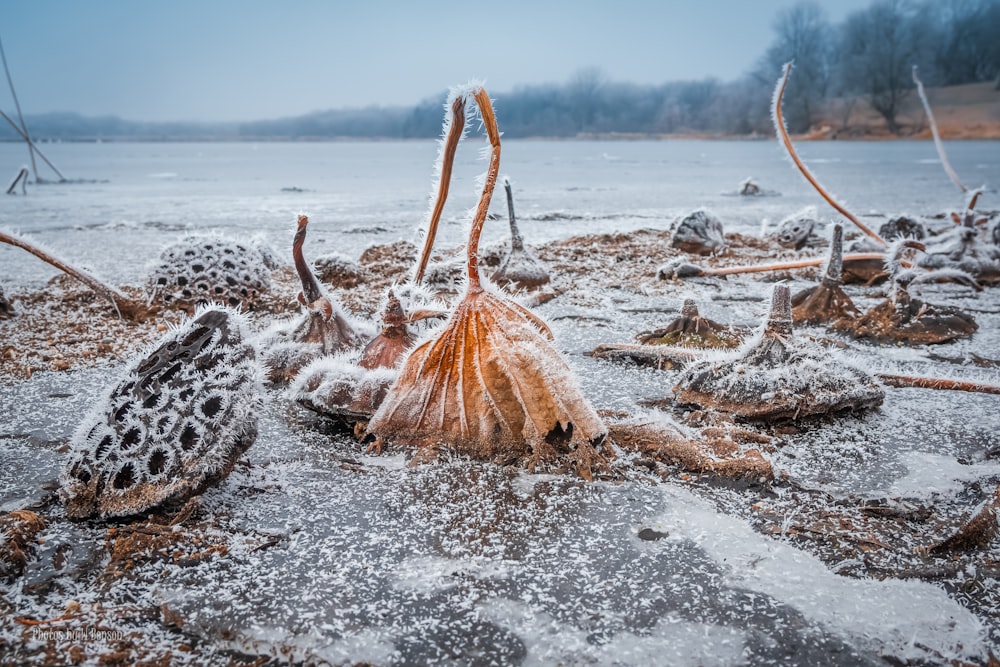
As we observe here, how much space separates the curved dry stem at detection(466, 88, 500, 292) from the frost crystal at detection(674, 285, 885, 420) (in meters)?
0.84

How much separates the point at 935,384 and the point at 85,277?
10.2 ft

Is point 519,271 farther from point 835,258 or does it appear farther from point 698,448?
point 698,448

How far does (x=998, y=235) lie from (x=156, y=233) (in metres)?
7.42

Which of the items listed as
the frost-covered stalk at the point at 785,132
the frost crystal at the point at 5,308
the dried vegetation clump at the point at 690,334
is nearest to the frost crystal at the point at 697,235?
the frost-covered stalk at the point at 785,132

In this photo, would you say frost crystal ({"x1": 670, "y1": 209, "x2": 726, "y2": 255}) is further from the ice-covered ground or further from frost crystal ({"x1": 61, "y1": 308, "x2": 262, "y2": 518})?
frost crystal ({"x1": 61, "y1": 308, "x2": 262, "y2": 518})

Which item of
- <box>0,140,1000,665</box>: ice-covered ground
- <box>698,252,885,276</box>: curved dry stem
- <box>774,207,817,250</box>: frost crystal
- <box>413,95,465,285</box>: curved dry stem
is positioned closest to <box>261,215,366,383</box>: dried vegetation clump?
<box>0,140,1000,665</box>: ice-covered ground

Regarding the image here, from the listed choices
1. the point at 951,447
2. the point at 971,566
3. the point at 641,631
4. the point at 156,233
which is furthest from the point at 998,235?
the point at 156,233

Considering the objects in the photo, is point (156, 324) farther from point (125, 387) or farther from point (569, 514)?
point (569, 514)

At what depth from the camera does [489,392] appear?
167 centimetres

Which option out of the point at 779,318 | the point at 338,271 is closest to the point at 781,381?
the point at 779,318

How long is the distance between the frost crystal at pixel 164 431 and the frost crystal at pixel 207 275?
218 centimetres

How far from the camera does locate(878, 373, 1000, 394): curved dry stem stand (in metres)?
1.95

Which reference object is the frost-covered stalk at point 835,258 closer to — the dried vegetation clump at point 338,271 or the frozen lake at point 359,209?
the frozen lake at point 359,209

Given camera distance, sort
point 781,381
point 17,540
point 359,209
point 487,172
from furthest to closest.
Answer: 1. point 359,209
2. point 781,381
3. point 487,172
4. point 17,540
